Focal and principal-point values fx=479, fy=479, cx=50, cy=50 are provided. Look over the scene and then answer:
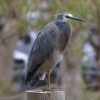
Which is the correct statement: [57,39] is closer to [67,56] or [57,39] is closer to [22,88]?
[67,56]

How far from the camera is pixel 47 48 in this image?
507 cm

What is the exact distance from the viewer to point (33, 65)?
504 cm

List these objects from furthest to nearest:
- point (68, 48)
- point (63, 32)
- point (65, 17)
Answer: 1. point (68, 48)
2. point (63, 32)
3. point (65, 17)

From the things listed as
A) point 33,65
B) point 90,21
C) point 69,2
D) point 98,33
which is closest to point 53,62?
point 33,65

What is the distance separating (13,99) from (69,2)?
337cm

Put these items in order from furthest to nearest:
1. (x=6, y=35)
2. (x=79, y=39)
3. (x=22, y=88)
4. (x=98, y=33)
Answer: (x=22, y=88)
(x=6, y=35)
(x=98, y=33)
(x=79, y=39)

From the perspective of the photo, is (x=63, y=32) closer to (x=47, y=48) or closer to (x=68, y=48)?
(x=47, y=48)

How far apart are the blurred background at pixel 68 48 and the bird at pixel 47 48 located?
3553mm

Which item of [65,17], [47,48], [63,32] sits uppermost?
[65,17]

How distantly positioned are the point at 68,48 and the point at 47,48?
18.9ft

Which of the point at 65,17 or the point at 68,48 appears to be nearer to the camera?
→ the point at 65,17

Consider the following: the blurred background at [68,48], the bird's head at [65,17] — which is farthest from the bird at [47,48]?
the blurred background at [68,48]

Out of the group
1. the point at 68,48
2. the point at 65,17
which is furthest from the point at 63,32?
the point at 68,48

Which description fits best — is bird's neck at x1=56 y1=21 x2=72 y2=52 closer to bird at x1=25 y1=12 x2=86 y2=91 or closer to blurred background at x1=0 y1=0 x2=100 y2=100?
bird at x1=25 y1=12 x2=86 y2=91
